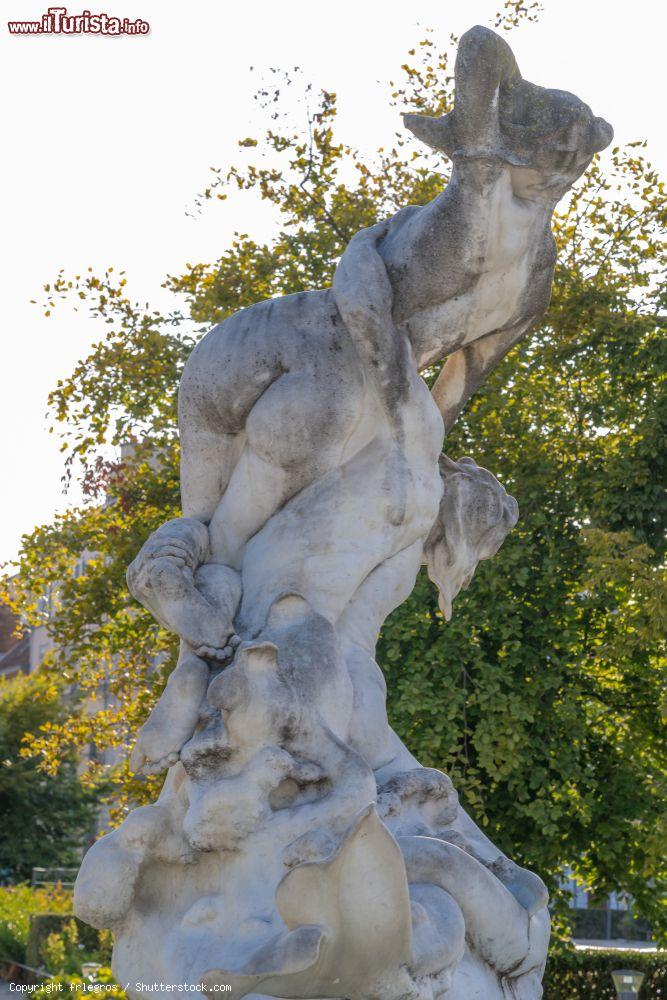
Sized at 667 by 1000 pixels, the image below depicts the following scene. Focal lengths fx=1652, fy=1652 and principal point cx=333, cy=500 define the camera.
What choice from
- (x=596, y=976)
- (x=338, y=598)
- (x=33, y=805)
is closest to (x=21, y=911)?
(x=596, y=976)

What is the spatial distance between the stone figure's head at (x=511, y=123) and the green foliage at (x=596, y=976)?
10.4 meters

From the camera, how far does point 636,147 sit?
13359mm

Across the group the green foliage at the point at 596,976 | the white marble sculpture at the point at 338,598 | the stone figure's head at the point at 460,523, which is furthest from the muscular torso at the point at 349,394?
the green foliage at the point at 596,976

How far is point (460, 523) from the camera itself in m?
4.95

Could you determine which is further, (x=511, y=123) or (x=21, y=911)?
(x=21, y=911)

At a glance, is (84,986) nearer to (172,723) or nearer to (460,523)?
(460,523)

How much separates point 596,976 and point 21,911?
832 centimetres

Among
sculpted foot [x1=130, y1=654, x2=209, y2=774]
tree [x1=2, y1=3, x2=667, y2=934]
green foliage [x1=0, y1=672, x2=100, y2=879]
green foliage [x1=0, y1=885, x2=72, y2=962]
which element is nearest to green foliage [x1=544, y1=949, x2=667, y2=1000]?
tree [x1=2, y1=3, x2=667, y2=934]

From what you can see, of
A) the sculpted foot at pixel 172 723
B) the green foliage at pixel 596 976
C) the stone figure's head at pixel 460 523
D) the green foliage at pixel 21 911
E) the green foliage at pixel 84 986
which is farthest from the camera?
the green foliage at pixel 21 911

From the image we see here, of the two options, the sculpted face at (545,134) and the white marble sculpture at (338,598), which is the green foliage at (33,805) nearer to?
the white marble sculpture at (338,598)

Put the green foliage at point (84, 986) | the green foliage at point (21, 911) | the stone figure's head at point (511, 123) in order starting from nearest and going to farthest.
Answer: the stone figure's head at point (511, 123) < the green foliage at point (84, 986) < the green foliage at point (21, 911)

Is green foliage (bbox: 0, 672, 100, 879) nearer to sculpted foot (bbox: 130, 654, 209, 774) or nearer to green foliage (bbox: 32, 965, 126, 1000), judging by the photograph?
green foliage (bbox: 32, 965, 126, 1000)

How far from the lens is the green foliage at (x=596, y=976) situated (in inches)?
555

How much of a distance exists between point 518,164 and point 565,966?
36.5ft
